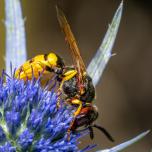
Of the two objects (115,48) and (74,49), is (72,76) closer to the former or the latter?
(74,49)

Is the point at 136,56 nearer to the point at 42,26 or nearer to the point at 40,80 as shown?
the point at 42,26

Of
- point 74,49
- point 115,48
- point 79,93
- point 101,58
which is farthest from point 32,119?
point 115,48

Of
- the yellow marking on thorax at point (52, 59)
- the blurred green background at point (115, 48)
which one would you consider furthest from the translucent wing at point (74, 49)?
the blurred green background at point (115, 48)

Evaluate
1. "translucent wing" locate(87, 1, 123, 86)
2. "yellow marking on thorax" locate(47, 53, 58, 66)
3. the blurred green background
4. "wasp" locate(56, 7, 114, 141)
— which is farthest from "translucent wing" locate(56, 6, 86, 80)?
the blurred green background

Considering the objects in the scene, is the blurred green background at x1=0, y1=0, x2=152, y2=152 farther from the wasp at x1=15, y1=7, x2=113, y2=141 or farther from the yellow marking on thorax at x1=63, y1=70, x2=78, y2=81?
the yellow marking on thorax at x1=63, y1=70, x2=78, y2=81

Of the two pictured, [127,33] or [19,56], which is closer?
[19,56]

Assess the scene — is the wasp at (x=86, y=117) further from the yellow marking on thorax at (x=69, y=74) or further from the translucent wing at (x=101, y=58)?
the translucent wing at (x=101, y=58)

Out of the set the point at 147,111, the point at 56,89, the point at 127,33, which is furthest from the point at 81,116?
the point at 127,33
